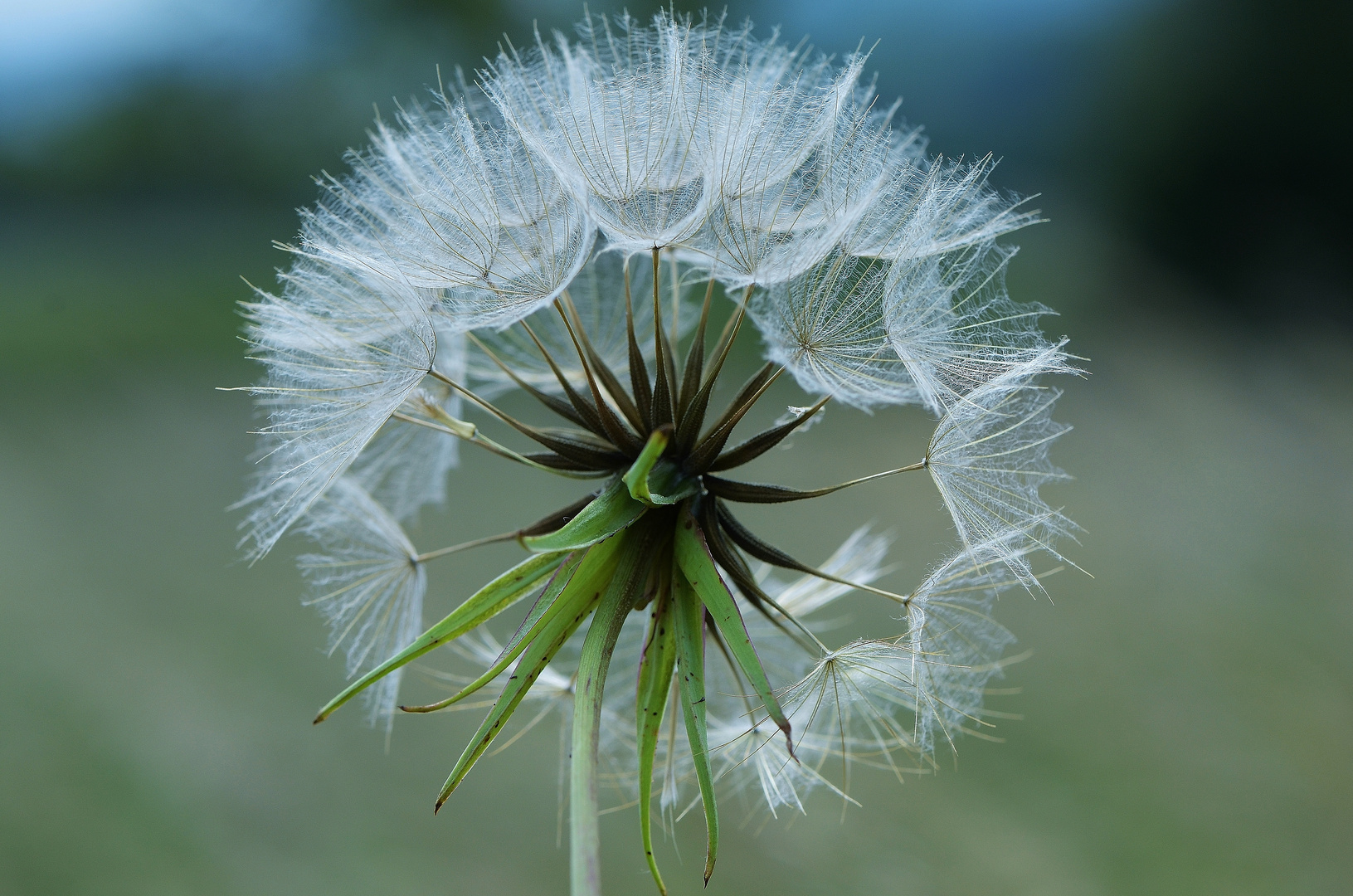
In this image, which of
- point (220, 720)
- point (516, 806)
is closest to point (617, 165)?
point (516, 806)

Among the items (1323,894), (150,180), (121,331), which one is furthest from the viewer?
(150,180)

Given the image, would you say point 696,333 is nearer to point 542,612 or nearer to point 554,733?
point 542,612

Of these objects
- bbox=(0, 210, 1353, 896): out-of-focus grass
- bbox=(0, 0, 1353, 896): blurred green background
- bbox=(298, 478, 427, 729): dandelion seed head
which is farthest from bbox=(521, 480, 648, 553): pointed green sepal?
bbox=(0, 210, 1353, 896): out-of-focus grass

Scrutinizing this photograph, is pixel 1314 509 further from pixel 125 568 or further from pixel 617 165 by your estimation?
→ pixel 125 568

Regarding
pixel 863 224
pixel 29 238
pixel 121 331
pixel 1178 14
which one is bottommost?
pixel 863 224

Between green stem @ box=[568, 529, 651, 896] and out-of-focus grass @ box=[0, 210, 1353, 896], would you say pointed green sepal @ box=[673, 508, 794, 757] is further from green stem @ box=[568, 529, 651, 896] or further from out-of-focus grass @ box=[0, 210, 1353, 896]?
out-of-focus grass @ box=[0, 210, 1353, 896]

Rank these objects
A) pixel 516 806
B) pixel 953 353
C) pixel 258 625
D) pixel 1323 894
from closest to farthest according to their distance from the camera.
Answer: pixel 953 353, pixel 1323 894, pixel 516 806, pixel 258 625

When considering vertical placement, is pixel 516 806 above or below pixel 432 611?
below

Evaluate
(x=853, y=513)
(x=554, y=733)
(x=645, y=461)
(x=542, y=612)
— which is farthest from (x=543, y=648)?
(x=853, y=513)

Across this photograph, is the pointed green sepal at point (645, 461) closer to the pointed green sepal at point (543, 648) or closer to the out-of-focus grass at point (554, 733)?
the pointed green sepal at point (543, 648)
